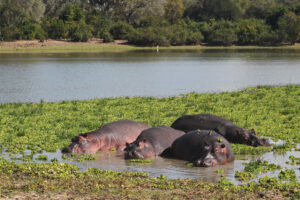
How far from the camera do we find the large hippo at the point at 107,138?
381 inches

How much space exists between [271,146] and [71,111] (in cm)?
644

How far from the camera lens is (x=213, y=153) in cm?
880

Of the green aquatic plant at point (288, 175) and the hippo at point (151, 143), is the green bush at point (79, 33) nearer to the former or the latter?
the hippo at point (151, 143)

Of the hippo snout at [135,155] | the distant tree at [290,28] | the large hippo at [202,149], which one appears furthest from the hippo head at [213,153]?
the distant tree at [290,28]

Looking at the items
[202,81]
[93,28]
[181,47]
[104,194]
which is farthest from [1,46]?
[104,194]

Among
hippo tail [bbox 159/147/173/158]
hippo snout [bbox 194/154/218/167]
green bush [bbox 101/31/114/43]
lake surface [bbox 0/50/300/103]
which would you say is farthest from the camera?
green bush [bbox 101/31/114/43]

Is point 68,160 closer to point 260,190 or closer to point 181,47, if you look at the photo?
point 260,190

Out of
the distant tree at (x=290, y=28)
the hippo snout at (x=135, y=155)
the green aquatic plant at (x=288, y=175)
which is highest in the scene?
the distant tree at (x=290, y=28)

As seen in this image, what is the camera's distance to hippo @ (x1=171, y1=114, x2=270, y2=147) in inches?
401

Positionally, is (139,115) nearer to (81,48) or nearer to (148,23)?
(81,48)

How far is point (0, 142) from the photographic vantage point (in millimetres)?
10359

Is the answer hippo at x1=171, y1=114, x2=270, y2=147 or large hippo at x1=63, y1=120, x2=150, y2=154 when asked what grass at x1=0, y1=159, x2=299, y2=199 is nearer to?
large hippo at x1=63, y1=120, x2=150, y2=154

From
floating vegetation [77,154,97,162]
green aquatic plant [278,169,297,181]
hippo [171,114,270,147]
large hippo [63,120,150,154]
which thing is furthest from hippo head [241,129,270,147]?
floating vegetation [77,154,97,162]

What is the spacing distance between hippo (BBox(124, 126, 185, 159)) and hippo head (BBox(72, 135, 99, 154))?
613 mm
